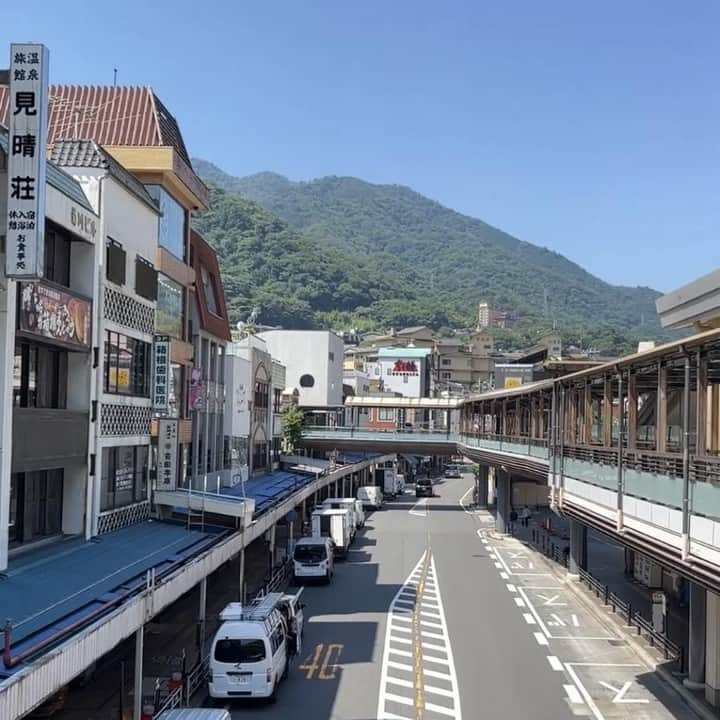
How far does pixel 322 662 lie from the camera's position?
25.8 m

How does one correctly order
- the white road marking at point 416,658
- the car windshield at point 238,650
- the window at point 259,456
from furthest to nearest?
the window at point 259,456 → the white road marking at point 416,658 → the car windshield at point 238,650

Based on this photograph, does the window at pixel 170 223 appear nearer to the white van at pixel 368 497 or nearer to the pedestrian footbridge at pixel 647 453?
the pedestrian footbridge at pixel 647 453

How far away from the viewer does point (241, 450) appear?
5356cm

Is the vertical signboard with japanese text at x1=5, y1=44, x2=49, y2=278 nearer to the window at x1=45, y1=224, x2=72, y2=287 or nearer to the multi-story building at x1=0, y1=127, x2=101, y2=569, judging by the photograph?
the multi-story building at x1=0, y1=127, x2=101, y2=569

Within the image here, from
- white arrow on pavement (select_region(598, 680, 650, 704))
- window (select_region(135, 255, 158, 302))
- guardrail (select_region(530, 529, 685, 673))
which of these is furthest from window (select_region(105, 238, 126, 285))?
guardrail (select_region(530, 529, 685, 673))

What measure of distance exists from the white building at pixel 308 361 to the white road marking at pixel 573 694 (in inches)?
2787

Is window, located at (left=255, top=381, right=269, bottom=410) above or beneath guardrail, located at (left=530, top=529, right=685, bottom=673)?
above

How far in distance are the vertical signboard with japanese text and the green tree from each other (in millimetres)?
59206

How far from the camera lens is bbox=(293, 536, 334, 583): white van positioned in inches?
1516

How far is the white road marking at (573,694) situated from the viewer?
72.6ft

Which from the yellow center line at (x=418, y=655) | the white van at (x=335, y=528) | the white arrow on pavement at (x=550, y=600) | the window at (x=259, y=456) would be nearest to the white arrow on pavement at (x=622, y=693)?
the yellow center line at (x=418, y=655)

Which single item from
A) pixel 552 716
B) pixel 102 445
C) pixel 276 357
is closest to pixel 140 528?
pixel 102 445

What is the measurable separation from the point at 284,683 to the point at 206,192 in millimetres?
22630

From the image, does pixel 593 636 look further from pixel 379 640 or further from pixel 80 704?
pixel 80 704
